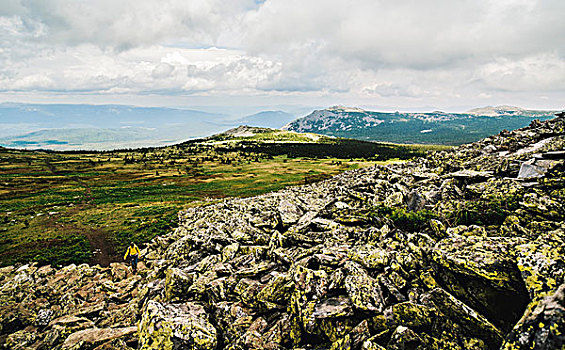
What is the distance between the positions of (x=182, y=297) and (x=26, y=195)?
88.7 m

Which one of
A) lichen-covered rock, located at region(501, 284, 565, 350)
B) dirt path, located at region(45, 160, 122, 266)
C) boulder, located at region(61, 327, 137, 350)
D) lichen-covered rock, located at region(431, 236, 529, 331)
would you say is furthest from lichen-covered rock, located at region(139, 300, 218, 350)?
dirt path, located at region(45, 160, 122, 266)

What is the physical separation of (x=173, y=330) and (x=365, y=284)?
8334mm

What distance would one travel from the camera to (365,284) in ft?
36.7

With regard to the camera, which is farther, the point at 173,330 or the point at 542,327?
the point at 173,330

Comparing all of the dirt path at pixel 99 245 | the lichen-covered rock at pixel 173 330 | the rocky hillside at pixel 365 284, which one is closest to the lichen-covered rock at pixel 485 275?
the rocky hillside at pixel 365 284

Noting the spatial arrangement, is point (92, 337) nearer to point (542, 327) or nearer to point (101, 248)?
point (542, 327)

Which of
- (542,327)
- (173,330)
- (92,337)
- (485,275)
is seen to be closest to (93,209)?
(92,337)

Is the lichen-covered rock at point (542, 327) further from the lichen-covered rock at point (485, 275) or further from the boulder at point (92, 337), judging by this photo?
the boulder at point (92, 337)

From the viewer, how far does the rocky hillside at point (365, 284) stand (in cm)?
891

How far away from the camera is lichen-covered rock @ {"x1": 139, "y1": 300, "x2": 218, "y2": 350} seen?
35.6ft

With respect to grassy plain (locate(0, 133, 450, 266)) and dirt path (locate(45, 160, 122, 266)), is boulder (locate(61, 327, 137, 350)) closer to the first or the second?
dirt path (locate(45, 160, 122, 266))

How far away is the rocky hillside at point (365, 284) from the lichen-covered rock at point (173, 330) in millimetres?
49

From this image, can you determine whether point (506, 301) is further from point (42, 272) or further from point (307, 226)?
point (42, 272)

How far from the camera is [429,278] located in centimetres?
1092
